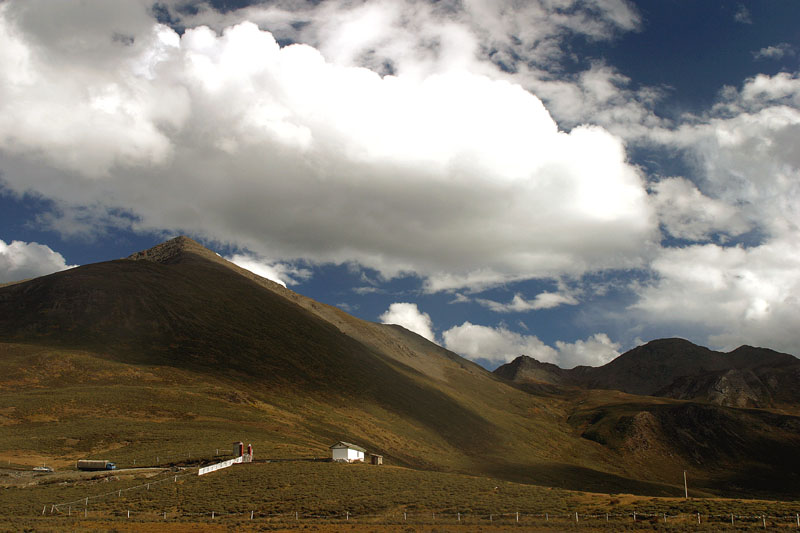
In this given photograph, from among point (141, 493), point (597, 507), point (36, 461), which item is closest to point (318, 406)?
point (36, 461)

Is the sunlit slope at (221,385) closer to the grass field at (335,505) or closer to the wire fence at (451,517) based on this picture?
the grass field at (335,505)

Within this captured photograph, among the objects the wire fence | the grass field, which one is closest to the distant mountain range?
the grass field

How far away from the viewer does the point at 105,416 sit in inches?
3182

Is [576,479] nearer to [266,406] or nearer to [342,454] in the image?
[266,406]

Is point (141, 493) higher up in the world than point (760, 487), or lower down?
higher up

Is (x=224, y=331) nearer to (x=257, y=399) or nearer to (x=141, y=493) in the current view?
(x=257, y=399)

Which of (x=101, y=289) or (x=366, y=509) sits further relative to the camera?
(x=101, y=289)

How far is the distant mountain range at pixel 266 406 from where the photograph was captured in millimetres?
79812

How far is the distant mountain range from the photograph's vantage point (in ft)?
262

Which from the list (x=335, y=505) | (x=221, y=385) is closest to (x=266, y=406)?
(x=221, y=385)

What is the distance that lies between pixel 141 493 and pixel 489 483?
30.7 metres

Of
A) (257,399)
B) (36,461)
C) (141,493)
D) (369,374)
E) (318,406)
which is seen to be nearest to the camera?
(141,493)

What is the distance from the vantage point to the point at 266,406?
10088cm

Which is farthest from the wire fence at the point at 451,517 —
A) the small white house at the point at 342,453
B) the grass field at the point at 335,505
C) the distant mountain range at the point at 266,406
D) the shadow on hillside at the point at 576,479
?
the shadow on hillside at the point at 576,479
